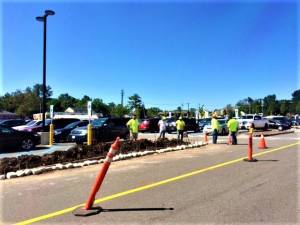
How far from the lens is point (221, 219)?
6.67 metres

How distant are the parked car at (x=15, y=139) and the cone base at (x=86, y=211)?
14.3 meters

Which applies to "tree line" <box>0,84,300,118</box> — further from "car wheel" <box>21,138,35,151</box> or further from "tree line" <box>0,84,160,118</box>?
"car wheel" <box>21,138,35,151</box>

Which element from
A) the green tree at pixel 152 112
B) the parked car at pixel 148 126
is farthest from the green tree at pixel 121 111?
the parked car at pixel 148 126

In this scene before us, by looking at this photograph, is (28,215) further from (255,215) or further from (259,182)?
(259,182)

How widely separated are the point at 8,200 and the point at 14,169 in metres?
4.07

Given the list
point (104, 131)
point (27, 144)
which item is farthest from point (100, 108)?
point (27, 144)

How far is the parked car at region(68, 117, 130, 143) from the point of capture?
2630 centimetres

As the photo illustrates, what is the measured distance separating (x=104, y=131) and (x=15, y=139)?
26.8ft

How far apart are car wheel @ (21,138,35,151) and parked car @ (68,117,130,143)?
4.67m

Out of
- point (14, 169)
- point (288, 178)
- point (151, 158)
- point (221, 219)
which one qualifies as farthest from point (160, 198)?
point (151, 158)

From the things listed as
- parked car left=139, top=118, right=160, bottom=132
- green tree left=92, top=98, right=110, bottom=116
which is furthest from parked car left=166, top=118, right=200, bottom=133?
green tree left=92, top=98, right=110, bottom=116

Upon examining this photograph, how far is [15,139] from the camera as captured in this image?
68.9ft

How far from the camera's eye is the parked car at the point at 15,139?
67.5 feet

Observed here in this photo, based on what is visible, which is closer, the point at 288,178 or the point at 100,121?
the point at 288,178
